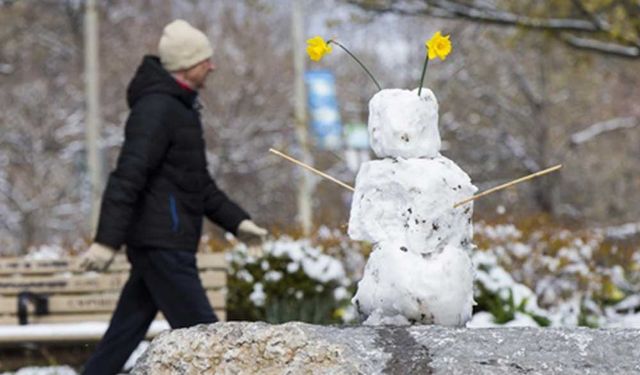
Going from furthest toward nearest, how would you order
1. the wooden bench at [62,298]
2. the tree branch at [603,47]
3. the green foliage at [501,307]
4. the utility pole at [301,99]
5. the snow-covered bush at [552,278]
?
the utility pole at [301,99] → the tree branch at [603,47] → the wooden bench at [62,298] → the snow-covered bush at [552,278] → the green foliage at [501,307]

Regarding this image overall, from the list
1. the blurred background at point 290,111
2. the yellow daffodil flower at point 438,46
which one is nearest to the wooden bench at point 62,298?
the yellow daffodil flower at point 438,46

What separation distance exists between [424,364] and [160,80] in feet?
8.99

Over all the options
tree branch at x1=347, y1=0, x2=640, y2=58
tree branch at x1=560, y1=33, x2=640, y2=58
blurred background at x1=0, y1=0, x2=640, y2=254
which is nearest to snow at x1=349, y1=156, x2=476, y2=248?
tree branch at x1=347, y1=0, x2=640, y2=58

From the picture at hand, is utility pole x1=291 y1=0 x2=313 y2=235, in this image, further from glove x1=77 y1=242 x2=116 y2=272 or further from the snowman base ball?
the snowman base ball

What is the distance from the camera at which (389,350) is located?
10.2 feet

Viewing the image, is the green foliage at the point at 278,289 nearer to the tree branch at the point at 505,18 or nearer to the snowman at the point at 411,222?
the tree branch at the point at 505,18

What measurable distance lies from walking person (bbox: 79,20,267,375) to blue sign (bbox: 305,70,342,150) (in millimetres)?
13536

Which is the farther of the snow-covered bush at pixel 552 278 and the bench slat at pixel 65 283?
the bench slat at pixel 65 283

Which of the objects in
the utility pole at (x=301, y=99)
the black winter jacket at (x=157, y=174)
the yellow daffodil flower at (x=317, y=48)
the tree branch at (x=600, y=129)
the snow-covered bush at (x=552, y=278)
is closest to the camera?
the yellow daffodil flower at (x=317, y=48)

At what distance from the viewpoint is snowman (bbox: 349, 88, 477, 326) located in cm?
353

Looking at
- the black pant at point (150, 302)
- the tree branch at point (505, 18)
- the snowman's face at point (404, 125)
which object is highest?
the tree branch at point (505, 18)

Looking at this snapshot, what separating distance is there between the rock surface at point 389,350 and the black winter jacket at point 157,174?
6.31 ft

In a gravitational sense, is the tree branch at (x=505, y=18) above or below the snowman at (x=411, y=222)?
above

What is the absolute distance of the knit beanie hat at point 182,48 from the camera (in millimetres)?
5531
